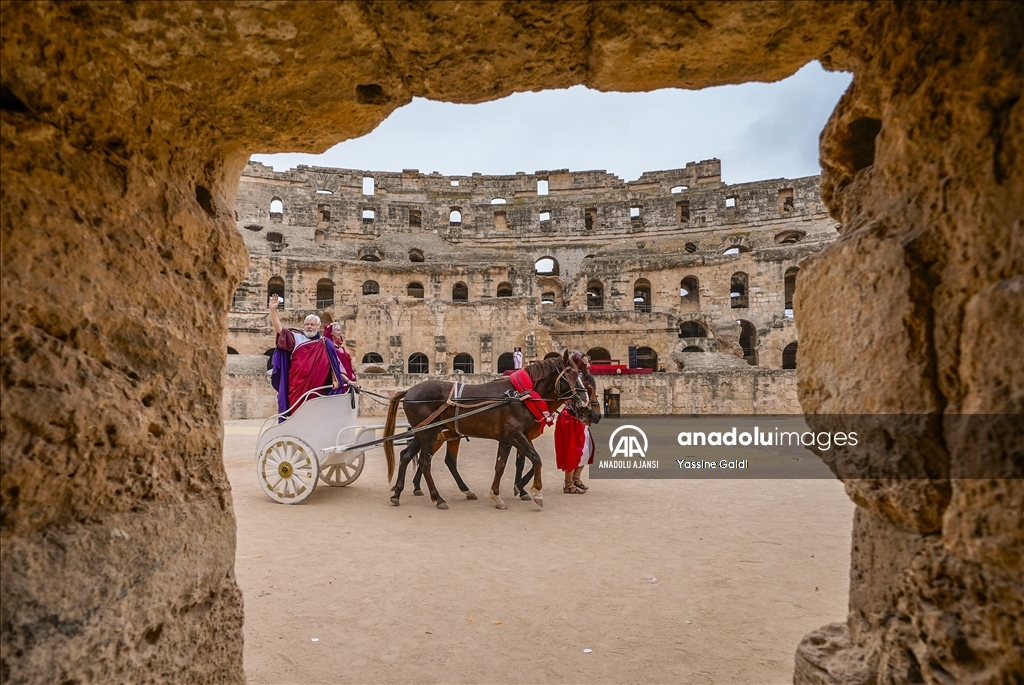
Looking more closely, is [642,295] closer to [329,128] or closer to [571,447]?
[571,447]

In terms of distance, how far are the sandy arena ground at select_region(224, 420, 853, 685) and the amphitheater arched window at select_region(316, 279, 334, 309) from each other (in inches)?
896

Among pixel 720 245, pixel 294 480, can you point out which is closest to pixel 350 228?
pixel 720 245

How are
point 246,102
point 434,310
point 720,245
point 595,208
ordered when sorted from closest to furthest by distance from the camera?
point 246,102
point 434,310
point 720,245
point 595,208

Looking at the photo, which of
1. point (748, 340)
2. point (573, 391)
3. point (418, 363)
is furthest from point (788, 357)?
point (573, 391)

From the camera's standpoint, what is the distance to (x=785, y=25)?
1.58 metres

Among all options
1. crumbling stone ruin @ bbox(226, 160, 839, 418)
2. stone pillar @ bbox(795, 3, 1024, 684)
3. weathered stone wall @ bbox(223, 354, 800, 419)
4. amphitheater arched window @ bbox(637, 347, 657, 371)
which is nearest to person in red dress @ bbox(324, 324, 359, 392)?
stone pillar @ bbox(795, 3, 1024, 684)

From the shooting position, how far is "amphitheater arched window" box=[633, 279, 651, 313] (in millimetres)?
29641

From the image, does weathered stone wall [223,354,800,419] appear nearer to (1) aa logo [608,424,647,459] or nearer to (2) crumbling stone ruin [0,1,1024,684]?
(1) aa logo [608,424,647,459]

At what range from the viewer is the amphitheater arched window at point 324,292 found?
2767 cm

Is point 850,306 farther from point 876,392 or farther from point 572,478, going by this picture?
point 572,478

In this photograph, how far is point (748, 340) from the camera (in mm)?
29203

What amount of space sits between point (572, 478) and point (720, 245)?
30.3 m

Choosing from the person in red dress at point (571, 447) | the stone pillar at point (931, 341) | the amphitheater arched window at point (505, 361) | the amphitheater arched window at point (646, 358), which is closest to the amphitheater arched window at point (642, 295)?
the amphitheater arched window at point (646, 358)

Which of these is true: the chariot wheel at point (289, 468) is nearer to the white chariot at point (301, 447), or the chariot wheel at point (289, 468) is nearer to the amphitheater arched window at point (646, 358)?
the white chariot at point (301, 447)
